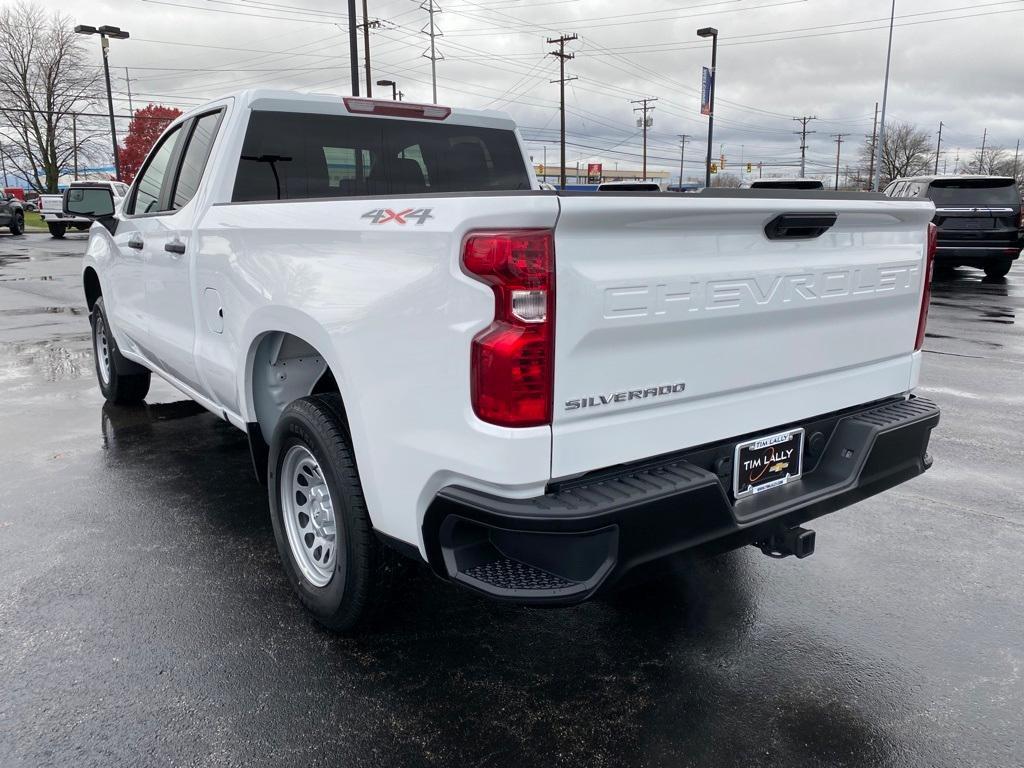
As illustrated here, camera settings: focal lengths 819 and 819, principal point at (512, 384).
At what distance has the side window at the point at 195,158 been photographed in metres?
4.15

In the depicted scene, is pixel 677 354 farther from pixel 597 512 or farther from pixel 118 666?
pixel 118 666

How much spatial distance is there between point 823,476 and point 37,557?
3.41 m

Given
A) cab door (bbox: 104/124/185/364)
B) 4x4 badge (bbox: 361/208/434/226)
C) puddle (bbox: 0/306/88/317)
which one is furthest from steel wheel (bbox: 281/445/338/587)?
puddle (bbox: 0/306/88/317)

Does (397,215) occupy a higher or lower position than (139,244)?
higher

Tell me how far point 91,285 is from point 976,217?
14.2 meters

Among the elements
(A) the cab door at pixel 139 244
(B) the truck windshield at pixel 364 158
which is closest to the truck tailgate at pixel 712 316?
(B) the truck windshield at pixel 364 158

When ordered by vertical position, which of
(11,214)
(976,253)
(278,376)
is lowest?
(976,253)

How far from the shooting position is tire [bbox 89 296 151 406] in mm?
6027

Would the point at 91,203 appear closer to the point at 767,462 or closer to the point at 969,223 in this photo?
the point at 767,462

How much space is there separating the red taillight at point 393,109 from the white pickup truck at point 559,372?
0.96 meters

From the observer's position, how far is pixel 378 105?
171 inches

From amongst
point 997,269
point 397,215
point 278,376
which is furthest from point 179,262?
point 997,269

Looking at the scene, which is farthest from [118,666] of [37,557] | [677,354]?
[677,354]

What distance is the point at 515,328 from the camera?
2.13m
